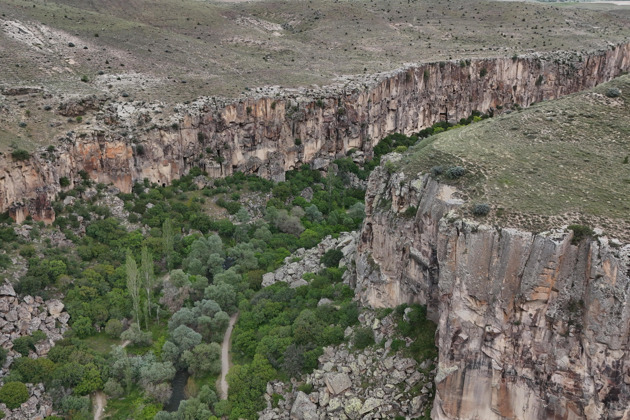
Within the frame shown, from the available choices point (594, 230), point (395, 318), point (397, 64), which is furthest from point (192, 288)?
point (397, 64)

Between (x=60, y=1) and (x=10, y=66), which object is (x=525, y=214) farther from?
(x=60, y=1)

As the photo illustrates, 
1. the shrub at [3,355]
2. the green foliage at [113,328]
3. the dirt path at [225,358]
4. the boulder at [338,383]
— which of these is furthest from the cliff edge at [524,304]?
the shrub at [3,355]

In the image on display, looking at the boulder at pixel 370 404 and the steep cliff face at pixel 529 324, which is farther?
the boulder at pixel 370 404

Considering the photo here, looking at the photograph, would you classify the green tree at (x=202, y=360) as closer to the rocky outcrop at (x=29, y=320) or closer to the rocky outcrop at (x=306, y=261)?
the rocky outcrop at (x=306, y=261)

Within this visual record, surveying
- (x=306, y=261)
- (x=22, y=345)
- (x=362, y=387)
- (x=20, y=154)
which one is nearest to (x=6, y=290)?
(x=22, y=345)

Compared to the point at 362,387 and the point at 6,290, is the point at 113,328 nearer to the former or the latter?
the point at 6,290

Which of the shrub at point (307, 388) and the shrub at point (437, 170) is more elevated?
the shrub at point (437, 170)
